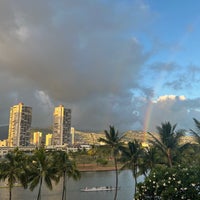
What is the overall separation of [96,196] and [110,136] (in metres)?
25.2

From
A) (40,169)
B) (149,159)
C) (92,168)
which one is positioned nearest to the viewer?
(40,169)

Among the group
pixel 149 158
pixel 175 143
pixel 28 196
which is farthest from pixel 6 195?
pixel 175 143

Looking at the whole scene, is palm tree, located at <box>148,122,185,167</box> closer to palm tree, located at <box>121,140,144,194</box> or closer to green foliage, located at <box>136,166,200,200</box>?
palm tree, located at <box>121,140,144,194</box>

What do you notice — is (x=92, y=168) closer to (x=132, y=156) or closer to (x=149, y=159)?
(x=132, y=156)

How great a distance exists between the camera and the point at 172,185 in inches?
880

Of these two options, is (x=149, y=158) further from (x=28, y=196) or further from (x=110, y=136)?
(x=28, y=196)

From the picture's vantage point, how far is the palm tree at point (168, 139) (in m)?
40.7

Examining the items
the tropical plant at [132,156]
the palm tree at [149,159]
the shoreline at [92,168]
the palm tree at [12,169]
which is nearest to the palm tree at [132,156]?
the tropical plant at [132,156]

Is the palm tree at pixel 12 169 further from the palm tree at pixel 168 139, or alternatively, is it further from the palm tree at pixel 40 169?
the palm tree at pixel 168 139

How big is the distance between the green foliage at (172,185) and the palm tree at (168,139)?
1645cm

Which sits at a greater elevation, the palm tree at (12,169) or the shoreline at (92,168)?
the palm tree at (12,169)

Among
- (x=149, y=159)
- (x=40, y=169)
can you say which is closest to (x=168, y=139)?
(x=149, y=159)

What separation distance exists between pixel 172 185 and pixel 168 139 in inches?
743

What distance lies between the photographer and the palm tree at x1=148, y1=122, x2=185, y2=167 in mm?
40688
